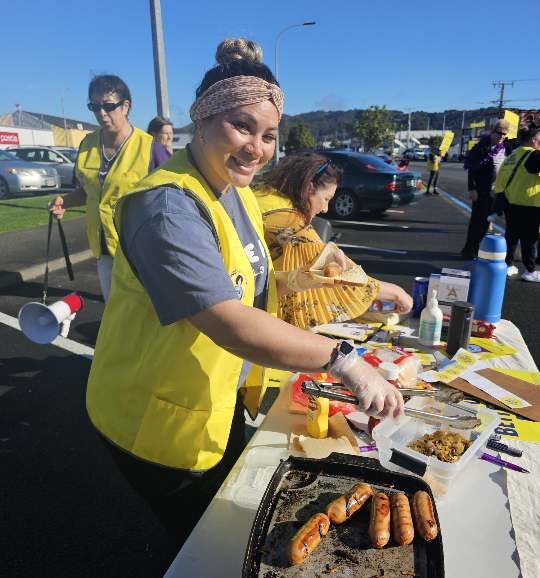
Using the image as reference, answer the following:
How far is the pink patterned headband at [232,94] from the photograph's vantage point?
123cm

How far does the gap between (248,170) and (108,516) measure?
2.09 metres

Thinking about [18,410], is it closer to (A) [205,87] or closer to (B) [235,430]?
(B) [235,430]

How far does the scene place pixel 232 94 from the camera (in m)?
1.23

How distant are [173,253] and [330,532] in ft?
2.41

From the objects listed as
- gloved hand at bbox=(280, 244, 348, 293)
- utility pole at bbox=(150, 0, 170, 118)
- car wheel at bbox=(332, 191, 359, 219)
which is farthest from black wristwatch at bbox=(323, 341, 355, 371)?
car wheel at bbox=(332, 191, 359, 219)

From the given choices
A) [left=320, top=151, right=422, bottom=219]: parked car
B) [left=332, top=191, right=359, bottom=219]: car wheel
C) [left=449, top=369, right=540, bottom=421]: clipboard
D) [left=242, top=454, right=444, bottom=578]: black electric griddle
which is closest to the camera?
[left=242, top=454, right=444, bottom=578]: black electric griddle

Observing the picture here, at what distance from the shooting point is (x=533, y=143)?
610 cm

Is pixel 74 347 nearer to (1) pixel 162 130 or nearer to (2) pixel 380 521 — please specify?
(1) pixel 162 130

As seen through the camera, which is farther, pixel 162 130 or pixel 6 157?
pixel 6 157

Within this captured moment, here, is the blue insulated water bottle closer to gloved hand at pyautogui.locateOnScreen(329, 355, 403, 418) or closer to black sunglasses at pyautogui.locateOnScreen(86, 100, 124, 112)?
gloved hand at pyautogui.locateOnScreen(329, 355, 403, 418)

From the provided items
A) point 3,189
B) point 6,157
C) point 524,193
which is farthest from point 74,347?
point 6,157

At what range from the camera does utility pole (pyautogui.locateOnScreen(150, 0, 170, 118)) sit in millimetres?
6609

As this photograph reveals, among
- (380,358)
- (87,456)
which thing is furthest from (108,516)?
(380,358)

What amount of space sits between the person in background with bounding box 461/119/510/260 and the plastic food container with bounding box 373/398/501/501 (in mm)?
6297
